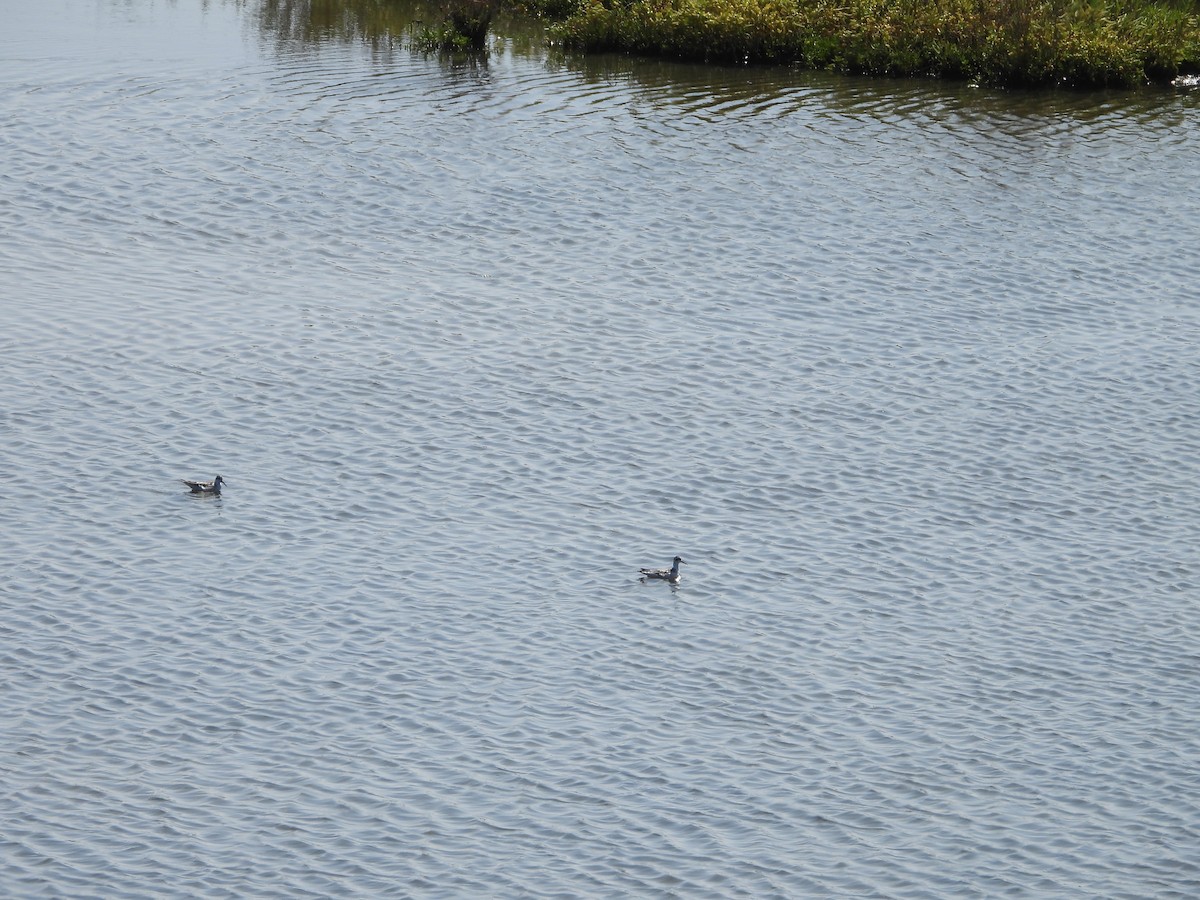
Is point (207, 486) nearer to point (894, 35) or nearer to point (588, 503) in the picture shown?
point (588, 503)

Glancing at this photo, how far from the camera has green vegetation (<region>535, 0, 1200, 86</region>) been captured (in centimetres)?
6244

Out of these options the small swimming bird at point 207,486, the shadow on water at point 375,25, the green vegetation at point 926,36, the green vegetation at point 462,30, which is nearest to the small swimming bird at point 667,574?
the small swimming bird at point 207,486

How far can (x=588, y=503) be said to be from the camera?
3091 centimetres

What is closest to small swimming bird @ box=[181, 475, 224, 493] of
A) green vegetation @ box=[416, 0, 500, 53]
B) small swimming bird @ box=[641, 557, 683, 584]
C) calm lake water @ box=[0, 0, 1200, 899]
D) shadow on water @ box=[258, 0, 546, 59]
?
calm lake water @ box=[0, 0, 1200, 899]

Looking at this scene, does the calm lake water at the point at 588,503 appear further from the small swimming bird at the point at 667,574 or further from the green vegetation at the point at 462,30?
the green vegetation at the point at 462,30

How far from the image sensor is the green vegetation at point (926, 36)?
205ft

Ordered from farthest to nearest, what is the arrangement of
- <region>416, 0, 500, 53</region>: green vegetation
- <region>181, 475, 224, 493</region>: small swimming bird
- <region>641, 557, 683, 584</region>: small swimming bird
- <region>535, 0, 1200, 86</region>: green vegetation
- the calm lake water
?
<region>416, 0, 500, 53</region>: green vegetation
<region>535, 0, 1200, 86</region>: green vegetation
<region>181, 475, 224, 493</region>: small swimming bird
<region>641, 557, 683, 584</region>: small swimming bird
the calm lake water

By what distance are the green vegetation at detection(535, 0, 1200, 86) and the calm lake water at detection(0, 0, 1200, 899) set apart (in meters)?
6.69

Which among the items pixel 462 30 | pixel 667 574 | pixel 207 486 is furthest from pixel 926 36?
pixel 207 486

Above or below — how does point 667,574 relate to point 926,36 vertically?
below

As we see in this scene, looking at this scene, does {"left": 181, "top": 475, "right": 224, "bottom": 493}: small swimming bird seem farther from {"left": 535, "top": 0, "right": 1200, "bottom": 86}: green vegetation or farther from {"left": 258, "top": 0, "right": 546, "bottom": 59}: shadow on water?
{"left": 535, "top": 0, "right": 1200, "bottom": 86}: green vegetation

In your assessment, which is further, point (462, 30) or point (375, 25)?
point (375, 25)

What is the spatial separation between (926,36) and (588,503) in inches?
1536

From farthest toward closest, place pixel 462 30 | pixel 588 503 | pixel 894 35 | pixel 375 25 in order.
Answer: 1. pixel 375 25
2. pixel 462 30
3. pixel 894 35
4. pixel 588 503
